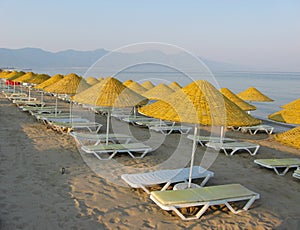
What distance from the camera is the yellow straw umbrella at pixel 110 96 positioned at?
6523 millimetres

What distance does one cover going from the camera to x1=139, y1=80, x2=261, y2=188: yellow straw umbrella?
411 centimetres

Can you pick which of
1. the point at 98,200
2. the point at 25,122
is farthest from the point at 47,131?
the point at 98,200

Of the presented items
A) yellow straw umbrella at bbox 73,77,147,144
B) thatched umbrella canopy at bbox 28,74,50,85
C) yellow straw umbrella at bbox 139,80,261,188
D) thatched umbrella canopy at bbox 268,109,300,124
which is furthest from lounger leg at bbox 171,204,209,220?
thatched umbrella canopy at bbox 28,74,50,85

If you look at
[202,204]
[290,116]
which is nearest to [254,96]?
[290,116]

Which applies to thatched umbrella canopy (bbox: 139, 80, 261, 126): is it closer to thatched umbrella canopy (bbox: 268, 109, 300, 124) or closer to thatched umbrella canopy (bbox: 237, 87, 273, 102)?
thatched umbrella canopy (bbox: 268, 109, 300, 124)

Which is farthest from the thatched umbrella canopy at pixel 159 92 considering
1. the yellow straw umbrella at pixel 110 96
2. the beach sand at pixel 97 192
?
the yellow straw umbrella at pixel 110 96

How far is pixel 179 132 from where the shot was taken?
10.3 m

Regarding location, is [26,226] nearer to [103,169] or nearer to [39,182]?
[39,182]

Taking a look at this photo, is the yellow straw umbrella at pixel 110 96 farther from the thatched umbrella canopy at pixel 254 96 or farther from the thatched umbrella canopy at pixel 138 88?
the thatched umbrella canopy at pixel 138 88

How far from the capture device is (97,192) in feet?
15.3

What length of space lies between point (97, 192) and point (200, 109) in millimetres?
2059

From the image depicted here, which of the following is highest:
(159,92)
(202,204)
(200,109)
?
(200,109)

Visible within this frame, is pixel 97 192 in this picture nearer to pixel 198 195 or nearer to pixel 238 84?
pixel 198 195

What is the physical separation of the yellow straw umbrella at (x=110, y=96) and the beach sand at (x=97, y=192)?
3.89ft
